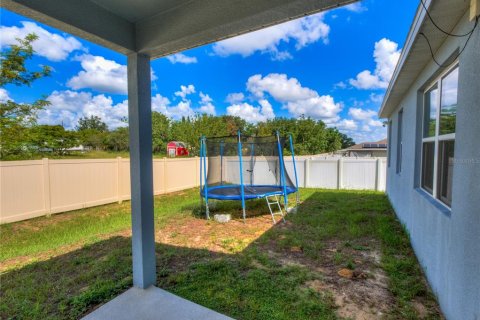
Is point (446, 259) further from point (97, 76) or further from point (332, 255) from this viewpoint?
point (97, 76)

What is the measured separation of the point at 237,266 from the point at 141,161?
6.03 ft

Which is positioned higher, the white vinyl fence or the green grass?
the white vinyl fence

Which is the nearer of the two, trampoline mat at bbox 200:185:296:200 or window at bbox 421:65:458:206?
window at bbox 421:65:458:206

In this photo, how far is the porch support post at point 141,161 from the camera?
2.21 meters

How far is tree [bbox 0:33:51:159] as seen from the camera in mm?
6211

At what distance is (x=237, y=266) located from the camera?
310 cm

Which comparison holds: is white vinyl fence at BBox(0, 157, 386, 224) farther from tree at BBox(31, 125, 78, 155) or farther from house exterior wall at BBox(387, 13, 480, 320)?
house exterior wall at BBox(387, 13, 480, 320)

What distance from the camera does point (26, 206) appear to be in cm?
514

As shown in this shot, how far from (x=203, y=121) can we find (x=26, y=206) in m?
16.9

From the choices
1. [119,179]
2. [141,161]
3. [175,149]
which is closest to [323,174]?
[119,179]

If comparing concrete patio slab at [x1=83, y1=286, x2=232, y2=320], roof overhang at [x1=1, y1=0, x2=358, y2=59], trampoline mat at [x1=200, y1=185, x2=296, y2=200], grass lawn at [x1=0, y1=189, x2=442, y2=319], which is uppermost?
roof overhang at [x1=1, y1=0, x2=358, y2=59]

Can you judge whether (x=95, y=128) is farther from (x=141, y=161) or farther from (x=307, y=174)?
(x=141, y=161)

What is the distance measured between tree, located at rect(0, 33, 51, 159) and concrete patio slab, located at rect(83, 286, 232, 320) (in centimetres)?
644

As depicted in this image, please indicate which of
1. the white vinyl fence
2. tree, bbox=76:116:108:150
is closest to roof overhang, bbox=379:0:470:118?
the white vinyl fence
